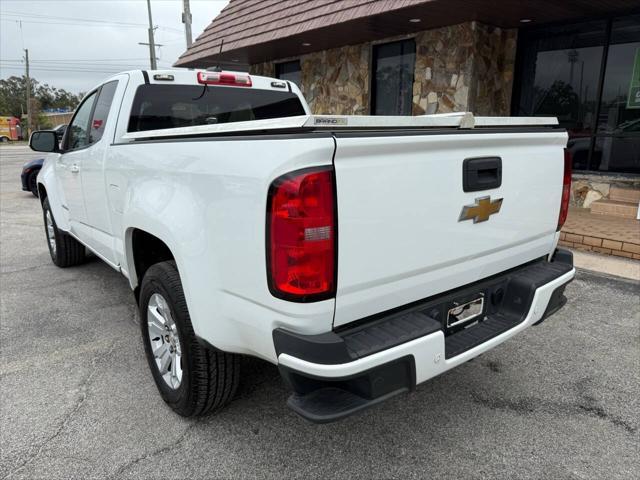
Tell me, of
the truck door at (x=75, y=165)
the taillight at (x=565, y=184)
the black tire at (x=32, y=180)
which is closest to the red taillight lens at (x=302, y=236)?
the taillight at (x=565, y=184)

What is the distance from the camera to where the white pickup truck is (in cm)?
178

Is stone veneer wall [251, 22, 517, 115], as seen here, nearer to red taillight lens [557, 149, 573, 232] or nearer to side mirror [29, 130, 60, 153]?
red taillight lens [557, 149, 573, 232]

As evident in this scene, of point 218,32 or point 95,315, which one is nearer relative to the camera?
point 95,315

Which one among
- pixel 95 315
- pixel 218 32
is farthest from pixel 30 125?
pixel 95 315

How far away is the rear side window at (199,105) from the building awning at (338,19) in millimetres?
1205

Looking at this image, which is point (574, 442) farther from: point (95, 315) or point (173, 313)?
point (95, 315)

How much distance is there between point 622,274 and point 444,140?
401 centimetres

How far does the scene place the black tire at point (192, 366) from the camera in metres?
2.39

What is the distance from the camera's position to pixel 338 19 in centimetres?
745

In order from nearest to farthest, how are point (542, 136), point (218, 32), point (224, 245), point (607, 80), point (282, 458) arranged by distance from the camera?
point (224, 245) < point (282, 458) < point (542, 136) < point (607, 80) < point (218, 32)

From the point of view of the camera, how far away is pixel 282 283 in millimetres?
1806

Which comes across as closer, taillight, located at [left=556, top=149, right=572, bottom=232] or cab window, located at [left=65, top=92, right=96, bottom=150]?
taillight, located at [left=556, top=149, right=572, bottom=232]

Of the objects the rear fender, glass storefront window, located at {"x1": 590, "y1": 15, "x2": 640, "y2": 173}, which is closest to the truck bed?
the rear fender

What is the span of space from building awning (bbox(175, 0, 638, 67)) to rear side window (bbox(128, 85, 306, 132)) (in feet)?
3.95
